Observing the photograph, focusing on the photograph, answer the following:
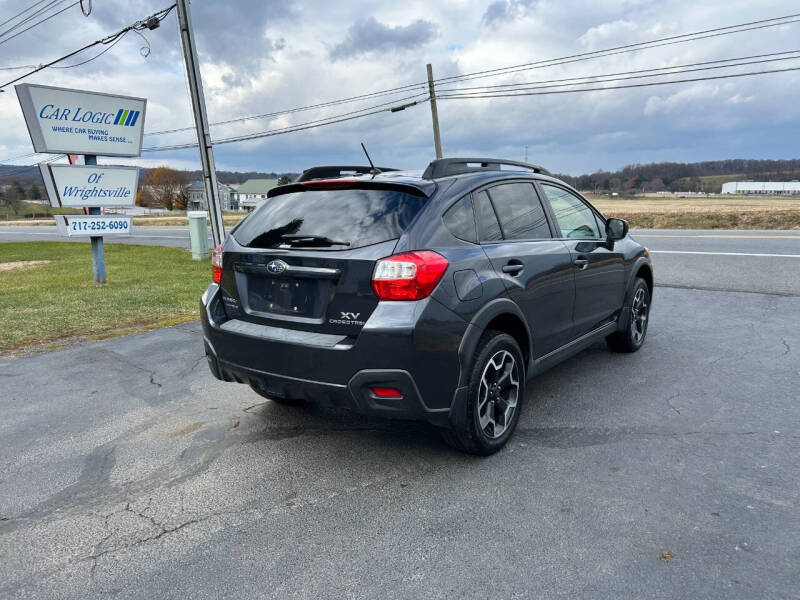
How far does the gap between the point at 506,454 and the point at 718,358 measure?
308cm

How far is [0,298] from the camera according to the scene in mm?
9523

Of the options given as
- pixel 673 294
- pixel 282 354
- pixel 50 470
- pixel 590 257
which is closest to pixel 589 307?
pixel 590 257

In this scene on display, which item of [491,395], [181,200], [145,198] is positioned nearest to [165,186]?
[181,200]

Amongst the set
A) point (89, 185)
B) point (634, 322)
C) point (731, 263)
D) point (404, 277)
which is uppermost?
point (89, 185)

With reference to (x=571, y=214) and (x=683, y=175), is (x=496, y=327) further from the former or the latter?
(x=683, y=175)

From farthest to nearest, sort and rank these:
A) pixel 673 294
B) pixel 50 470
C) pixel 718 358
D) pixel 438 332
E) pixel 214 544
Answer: pixel 673 294, pixel 718 358, pixel 50 470, pixel 438 332, pixel 214 544

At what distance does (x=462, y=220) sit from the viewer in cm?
350

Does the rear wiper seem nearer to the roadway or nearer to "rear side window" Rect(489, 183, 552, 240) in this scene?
"rear side window" Rect(489, 183, 552, 240)

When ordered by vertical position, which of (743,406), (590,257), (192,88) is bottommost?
(743,406)

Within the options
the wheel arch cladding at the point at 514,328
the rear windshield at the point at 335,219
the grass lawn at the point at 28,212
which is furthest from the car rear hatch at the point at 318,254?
the grass lawn at the point at 28,212

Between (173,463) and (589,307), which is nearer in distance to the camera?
(173,463)

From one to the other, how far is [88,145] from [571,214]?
397 inches

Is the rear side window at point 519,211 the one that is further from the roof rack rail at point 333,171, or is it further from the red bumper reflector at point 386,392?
the red bumper reflector at point 386,392

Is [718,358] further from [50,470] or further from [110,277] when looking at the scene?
[110,277]
